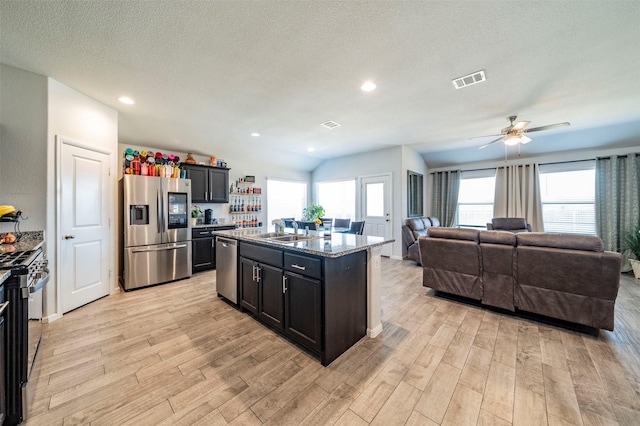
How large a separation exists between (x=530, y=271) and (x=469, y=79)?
2293 mm

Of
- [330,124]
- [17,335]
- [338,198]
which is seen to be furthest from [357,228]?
[17,335]

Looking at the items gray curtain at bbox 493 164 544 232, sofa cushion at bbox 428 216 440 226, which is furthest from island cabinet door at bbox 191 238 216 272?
gray curtain at bbox 493 164 544 232

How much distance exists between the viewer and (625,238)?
4641 mm

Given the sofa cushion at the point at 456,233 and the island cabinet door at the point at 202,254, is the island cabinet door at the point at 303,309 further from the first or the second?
the island cabinet door at the point at 202,254

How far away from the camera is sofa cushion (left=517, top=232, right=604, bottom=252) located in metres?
2.43

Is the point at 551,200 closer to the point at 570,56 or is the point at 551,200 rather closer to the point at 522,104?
the point at 522,104

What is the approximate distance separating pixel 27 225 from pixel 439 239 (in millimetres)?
4931

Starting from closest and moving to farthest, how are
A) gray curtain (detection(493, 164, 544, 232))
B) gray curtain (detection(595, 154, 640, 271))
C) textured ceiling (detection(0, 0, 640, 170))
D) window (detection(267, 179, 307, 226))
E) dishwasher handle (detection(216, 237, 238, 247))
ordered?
textured ceiling (detection(0, 0, 640, 170))
dishwasher handle (detection(216, 237, 238, 247))
gray curtain (detection(595, 154, 640, 271))
gray curtain (detection(493, 164, 544, 232))
window (detection(267, 179, 307, 226))

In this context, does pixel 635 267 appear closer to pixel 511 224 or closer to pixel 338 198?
pixel 511 224

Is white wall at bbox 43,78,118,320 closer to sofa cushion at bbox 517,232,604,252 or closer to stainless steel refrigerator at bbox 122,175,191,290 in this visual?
stainless steel refrigerator at bbox 122,175,191,290

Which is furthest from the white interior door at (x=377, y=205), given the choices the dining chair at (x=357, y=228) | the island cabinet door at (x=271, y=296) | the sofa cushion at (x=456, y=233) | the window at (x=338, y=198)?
the island cabinet door at (x=271, y=296)

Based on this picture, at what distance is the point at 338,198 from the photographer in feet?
23.8

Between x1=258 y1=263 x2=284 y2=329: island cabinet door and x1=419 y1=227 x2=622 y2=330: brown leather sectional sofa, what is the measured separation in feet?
7.33

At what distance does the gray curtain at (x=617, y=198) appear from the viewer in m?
4.61
